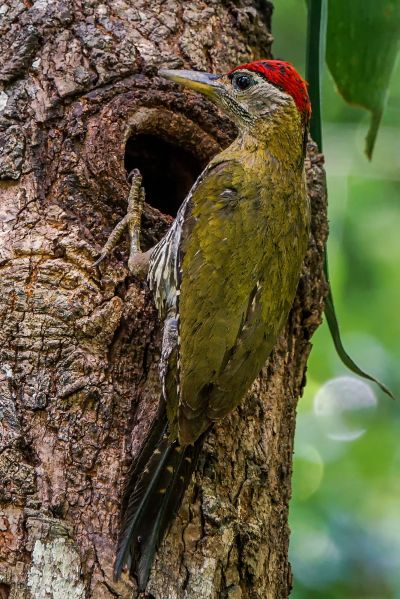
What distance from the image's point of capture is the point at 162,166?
3.77 meters

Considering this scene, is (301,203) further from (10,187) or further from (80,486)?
(80,486)

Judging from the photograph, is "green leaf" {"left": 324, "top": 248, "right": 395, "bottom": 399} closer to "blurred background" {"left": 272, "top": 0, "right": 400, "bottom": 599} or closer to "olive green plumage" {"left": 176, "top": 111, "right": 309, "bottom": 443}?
"olive green plumage" {"left": 176, "top": 111, "right": 309, "bottom": 443}

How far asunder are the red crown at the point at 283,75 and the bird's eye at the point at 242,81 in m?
0.03

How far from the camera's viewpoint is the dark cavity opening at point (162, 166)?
11.8ft

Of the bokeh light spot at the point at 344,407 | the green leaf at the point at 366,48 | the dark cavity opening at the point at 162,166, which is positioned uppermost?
the green leaf at the point at 366,48

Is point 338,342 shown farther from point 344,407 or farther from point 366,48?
point 344,407

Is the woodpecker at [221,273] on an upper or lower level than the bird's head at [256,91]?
lower

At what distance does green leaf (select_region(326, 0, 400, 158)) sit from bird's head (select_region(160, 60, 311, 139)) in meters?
0.27

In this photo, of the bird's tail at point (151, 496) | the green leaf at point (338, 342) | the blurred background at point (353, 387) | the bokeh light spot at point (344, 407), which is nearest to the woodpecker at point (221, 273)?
the bird's tail at point (151, 496)

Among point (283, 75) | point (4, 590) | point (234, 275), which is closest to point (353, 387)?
point (283, 75)

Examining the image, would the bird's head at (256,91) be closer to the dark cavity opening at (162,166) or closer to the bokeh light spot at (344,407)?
the dark cavity opening at (162,166)

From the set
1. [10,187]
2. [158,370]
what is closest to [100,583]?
[158,370]

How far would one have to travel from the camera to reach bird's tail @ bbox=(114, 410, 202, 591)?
2512 mm

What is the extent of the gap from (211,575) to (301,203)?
1.34 m
